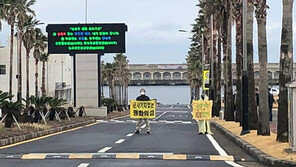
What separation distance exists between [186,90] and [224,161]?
16211 cm

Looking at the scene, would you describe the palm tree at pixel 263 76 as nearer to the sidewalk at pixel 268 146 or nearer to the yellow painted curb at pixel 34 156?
the sidewalk at pixel 268 146

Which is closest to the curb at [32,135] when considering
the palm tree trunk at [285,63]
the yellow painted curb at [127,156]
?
the yellow painted curb at [127,156]

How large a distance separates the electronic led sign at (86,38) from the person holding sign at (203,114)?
14.7m

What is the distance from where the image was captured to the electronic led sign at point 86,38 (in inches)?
1596

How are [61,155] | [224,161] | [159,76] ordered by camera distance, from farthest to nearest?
1. [159,76]
2. [61,155]
3. [224,161]

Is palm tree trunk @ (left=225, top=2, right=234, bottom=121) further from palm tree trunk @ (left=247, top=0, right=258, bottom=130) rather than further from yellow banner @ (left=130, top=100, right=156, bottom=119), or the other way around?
palm tree trunk @ (left=247, top=0, right=258, bottom=130)

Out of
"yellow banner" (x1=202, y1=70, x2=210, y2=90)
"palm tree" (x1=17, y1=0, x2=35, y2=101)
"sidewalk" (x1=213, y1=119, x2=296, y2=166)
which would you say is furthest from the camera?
"palm tree" (x1=17, y1=0, x2=35, y2=101)

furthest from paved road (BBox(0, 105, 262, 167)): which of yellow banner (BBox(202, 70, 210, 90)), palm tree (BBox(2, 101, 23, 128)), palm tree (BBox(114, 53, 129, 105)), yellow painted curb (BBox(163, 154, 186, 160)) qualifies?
palm tree (BBox(114, 53, 129, 105))

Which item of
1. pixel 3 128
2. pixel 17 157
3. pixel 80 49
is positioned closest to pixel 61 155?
pixel 17 157

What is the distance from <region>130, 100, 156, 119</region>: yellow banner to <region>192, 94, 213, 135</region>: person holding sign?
2.04m

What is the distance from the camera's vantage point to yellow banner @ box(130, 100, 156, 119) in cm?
2584

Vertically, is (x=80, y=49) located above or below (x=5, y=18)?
below

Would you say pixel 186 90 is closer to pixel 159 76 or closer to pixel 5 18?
pixel 159 76

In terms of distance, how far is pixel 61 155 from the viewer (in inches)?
593
